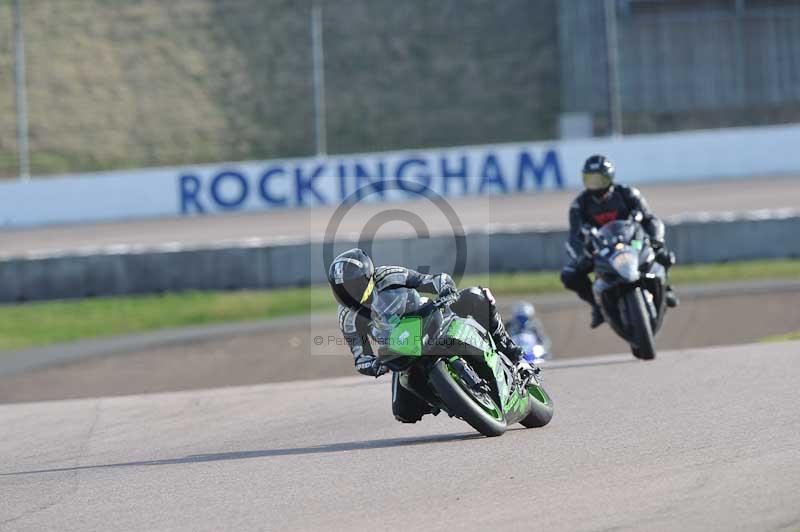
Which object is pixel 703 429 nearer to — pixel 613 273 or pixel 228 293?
pixel 613 273

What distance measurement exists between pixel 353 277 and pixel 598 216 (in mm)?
5113

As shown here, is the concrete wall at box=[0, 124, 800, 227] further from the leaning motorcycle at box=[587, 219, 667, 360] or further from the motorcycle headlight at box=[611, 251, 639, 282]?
the motorcycle headlight at box=[611, 251, 639, 282]

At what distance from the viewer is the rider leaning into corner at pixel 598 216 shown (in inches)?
438

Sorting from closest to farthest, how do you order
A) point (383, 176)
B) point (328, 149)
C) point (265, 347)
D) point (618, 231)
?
point (618, 231)
point (265, 347)
point (383, 176)
point (328, 149)

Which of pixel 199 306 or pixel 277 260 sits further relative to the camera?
pixel 277 260

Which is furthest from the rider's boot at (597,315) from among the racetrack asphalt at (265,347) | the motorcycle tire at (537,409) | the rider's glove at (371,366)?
the rider's glove at (371,366)

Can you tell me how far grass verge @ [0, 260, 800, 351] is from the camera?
1841 centimetres

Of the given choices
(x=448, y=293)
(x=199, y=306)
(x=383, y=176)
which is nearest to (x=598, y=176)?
(x=448, y=293)

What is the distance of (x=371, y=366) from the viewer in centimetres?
690

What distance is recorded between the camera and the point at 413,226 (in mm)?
25312

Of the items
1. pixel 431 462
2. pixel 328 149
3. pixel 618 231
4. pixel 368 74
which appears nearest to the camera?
pixel 431 462

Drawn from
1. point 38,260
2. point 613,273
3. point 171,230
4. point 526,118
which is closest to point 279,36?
point 526,118

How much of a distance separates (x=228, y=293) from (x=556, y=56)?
800 inches

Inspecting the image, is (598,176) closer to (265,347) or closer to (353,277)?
(353,277)
